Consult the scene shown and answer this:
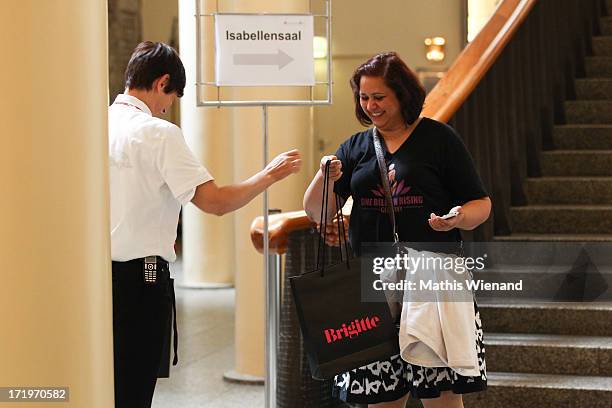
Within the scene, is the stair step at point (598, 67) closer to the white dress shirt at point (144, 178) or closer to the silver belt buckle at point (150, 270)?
the white dress shirt at point (144, 178)

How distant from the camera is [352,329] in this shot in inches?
131

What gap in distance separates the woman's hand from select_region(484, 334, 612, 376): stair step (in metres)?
1.89

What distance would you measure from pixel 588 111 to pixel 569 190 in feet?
3.19

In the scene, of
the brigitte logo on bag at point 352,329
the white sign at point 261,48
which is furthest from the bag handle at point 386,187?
the white sign at point 261,48

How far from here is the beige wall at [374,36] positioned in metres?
17.0

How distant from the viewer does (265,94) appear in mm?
6043

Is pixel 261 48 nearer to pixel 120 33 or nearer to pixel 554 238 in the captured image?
pixel 554 238

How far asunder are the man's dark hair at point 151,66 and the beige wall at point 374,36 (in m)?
13.6

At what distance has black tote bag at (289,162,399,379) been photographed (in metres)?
3.29

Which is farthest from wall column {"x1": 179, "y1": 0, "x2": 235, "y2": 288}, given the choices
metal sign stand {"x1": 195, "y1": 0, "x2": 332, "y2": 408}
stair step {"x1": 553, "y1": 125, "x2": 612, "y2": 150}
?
→ metal sign stand {"x1": 195, "y1": 0, "x2": 332, "y2": 408}

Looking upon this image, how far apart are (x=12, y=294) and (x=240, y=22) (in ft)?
6.48

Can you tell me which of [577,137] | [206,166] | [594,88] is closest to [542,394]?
[577,137]

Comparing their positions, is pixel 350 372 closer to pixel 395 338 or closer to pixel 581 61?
pixel 395 338

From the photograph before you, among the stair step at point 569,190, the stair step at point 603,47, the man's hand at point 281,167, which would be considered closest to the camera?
the man's hand at point 281,167
